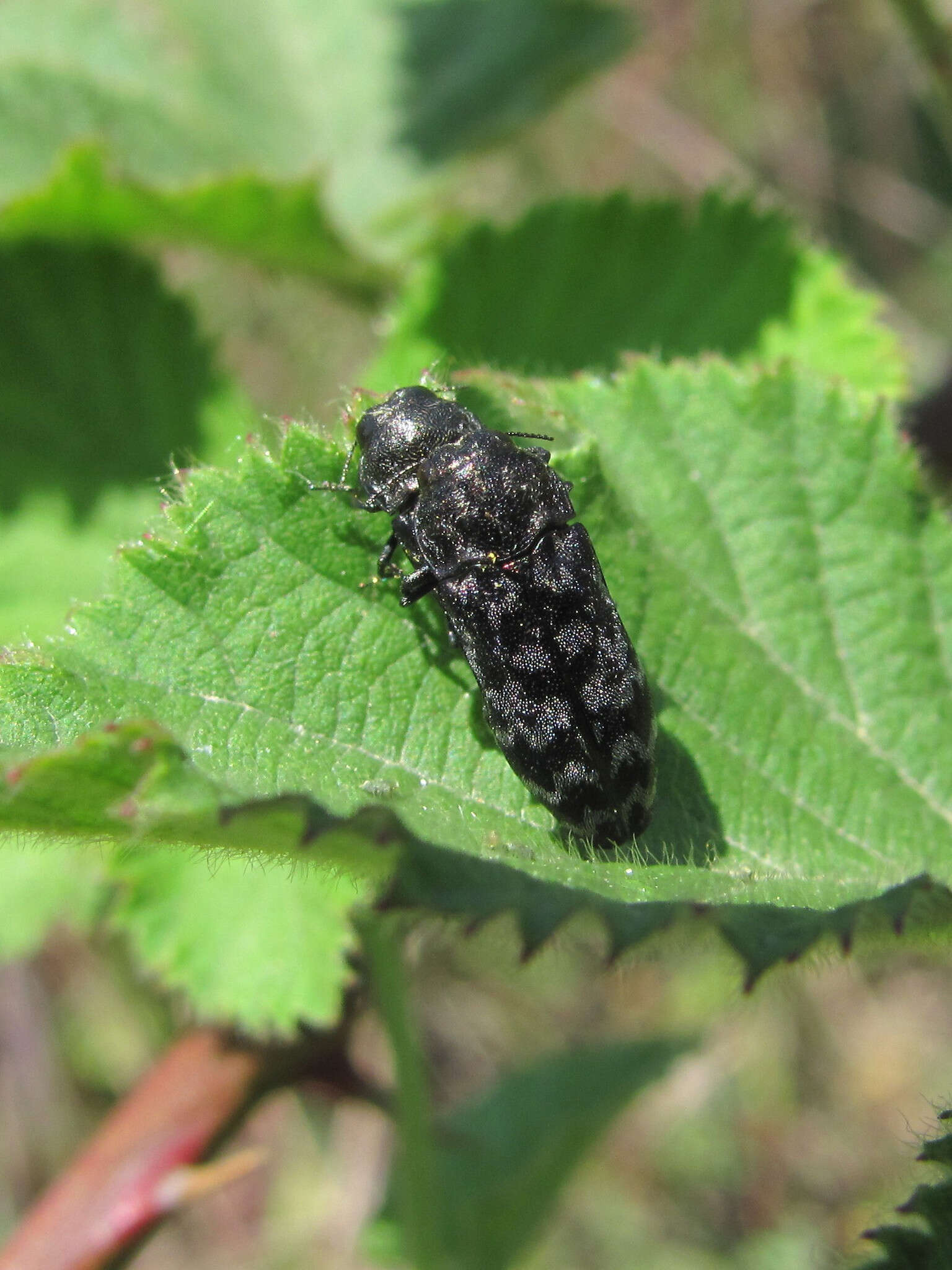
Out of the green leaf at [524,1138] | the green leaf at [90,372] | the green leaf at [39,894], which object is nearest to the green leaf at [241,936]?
the green leaf at [39,894]

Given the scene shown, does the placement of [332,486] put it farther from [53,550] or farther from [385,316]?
[53,550]

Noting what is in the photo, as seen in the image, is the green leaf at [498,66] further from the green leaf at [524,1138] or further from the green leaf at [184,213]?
the green leaf at [524,1138]

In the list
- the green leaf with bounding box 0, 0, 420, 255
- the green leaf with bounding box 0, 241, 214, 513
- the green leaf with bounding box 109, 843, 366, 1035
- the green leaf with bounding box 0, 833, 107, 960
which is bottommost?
the green leaf with bounding box 109, 843, 366, 1035

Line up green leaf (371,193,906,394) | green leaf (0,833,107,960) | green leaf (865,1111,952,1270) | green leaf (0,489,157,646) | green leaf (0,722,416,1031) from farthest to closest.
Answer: green leaf (0,833,107,960) → green leaf (0,489,157,646) → green leaf (371,193,906,394) → green leaf (865,1111,952,1270) → green leaf (0,722,416,1031)

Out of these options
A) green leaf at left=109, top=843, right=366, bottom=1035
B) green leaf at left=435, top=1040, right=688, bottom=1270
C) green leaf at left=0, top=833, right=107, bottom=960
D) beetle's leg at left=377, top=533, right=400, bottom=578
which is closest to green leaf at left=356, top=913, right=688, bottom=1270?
green leaf at left=435, top=1040, right=688, bottom=1270

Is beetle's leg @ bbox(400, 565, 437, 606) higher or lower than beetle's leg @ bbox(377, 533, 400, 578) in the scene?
lower

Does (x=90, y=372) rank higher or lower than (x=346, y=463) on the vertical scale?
higher

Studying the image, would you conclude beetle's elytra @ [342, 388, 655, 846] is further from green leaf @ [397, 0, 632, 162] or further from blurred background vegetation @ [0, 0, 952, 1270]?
green leaf @ [397, 0, 632, 162]

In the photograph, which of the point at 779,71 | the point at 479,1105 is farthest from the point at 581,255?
the point at 779,71

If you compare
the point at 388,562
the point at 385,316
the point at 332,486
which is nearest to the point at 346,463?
the point at 332,486
